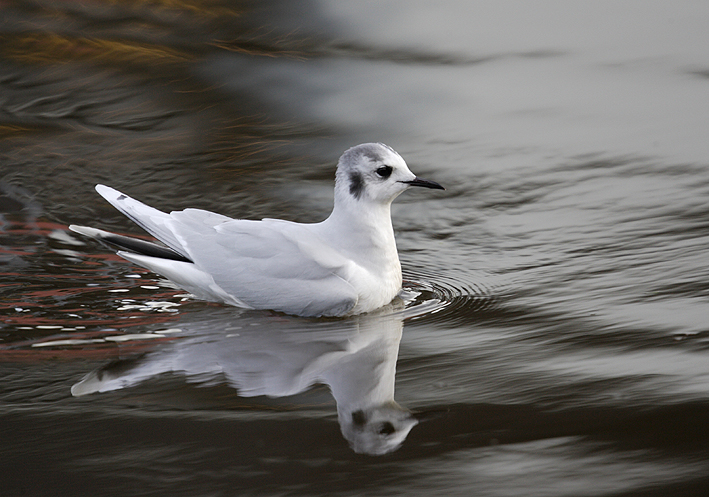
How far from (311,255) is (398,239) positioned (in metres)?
1.17

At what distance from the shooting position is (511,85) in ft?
27.3

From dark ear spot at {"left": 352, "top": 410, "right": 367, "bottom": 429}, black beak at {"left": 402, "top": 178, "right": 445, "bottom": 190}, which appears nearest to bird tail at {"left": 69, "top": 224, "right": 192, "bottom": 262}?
black beak at {"left": 402, "top": 178, "right": 445, "bottom": 190}

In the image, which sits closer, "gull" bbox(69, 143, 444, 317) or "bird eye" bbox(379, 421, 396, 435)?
"bird eye" bbox(379, 421, 396, 435)

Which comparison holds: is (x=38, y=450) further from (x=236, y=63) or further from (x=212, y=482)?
(x=236, y=63)

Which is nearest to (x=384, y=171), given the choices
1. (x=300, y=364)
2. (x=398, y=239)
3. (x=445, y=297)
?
(x=445, y=297)

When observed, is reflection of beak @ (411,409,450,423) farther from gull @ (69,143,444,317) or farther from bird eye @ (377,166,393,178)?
bird eye @ (377,166,393,178)

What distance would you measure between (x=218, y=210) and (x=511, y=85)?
3.12 m

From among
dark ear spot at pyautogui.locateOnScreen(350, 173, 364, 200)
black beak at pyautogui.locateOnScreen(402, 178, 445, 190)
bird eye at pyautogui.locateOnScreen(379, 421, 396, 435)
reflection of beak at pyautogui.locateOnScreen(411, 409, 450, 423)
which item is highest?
dark ear spot at pyautogui.locateOnScreen(350, 173, 364, 200)

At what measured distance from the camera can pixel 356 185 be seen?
497cm

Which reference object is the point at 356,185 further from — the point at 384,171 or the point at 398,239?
the point at 398,239

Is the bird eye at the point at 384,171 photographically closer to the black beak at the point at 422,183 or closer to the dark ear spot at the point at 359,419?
the black beak at the point at 422,183

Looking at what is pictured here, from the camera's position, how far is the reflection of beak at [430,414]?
11.3ft

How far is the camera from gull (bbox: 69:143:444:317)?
4.78 meters

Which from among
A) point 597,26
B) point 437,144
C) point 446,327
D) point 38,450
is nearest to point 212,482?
point 38,450
